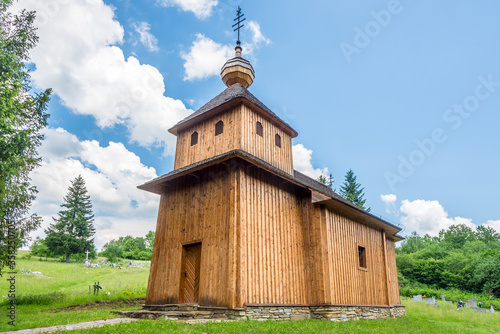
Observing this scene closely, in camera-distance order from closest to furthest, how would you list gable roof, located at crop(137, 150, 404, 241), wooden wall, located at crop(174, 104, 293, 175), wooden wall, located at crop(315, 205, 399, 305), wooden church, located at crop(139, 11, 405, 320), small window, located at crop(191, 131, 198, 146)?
wooden church, located at crop(139, 11, 405, 320), gable roof, located at crop(137, 150, 404, 241), wooden wall, located at crop(315, 205, 399, 305), wooden wall, located at crop(174, 104, 293, 175), small window, located at crop(191, 131, 198, 146)

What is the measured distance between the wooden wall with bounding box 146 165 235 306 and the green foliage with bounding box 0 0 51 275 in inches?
187

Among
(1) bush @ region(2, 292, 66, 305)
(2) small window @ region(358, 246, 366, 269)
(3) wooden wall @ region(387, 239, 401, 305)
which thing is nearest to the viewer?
(2) small window @ region(358, 246, 366, 269)

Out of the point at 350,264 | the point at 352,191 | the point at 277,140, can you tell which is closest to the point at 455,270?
the point at 352,191

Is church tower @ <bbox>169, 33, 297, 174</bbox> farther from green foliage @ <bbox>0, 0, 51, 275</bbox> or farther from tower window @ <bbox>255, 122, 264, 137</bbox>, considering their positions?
green foliage @ <bbox>0, 0, 51, 275</bbox>

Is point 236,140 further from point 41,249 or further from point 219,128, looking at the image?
point 41,249

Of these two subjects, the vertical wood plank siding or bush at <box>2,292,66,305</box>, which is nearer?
the vertical wood plank siding

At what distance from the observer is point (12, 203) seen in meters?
12.0

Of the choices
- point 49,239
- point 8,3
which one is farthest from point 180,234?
point 49,239

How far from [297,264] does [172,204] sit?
18.1 ft

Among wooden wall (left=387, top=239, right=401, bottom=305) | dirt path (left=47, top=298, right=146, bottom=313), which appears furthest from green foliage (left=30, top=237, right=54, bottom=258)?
wooden wall (left=387, top=239, right=401, bottom=305)

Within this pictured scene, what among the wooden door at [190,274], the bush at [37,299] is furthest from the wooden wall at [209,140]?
the bush at [37,299]

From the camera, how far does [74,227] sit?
164ft

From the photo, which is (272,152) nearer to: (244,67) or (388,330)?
(244,67)

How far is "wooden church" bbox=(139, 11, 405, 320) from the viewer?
1084 cm
